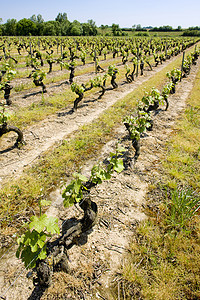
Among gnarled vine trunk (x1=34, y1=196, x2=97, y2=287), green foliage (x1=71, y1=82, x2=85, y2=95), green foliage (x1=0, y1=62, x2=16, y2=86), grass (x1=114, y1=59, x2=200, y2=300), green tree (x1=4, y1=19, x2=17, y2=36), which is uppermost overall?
green tree (x1=4, y1=19, x2=17, y2=36)

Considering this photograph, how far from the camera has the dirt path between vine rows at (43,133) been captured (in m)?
5.85

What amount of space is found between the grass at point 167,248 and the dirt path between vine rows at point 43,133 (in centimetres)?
379

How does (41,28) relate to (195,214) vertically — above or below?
above

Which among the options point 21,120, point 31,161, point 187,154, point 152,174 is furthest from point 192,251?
point 21,120

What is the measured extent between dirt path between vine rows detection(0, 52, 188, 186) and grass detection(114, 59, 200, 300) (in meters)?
3.79

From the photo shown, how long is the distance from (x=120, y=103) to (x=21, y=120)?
523 centimetres

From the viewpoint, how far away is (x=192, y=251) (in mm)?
3402

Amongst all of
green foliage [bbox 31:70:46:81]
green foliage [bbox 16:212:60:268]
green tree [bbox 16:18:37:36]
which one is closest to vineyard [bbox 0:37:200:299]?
green foliage [bbox 16:212:60:268]

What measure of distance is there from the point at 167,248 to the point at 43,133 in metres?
5.89

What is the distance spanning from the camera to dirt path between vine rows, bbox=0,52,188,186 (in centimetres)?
585

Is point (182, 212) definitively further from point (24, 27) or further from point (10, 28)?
point (24, 27)

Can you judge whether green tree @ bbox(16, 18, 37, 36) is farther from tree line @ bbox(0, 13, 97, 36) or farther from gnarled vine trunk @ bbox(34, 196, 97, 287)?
gnarled vine trunk @ bbox(34, 196, 97, 287)

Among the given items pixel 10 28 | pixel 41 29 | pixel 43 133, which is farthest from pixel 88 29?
pixel 43 133

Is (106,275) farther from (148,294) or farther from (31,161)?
(31,161)
